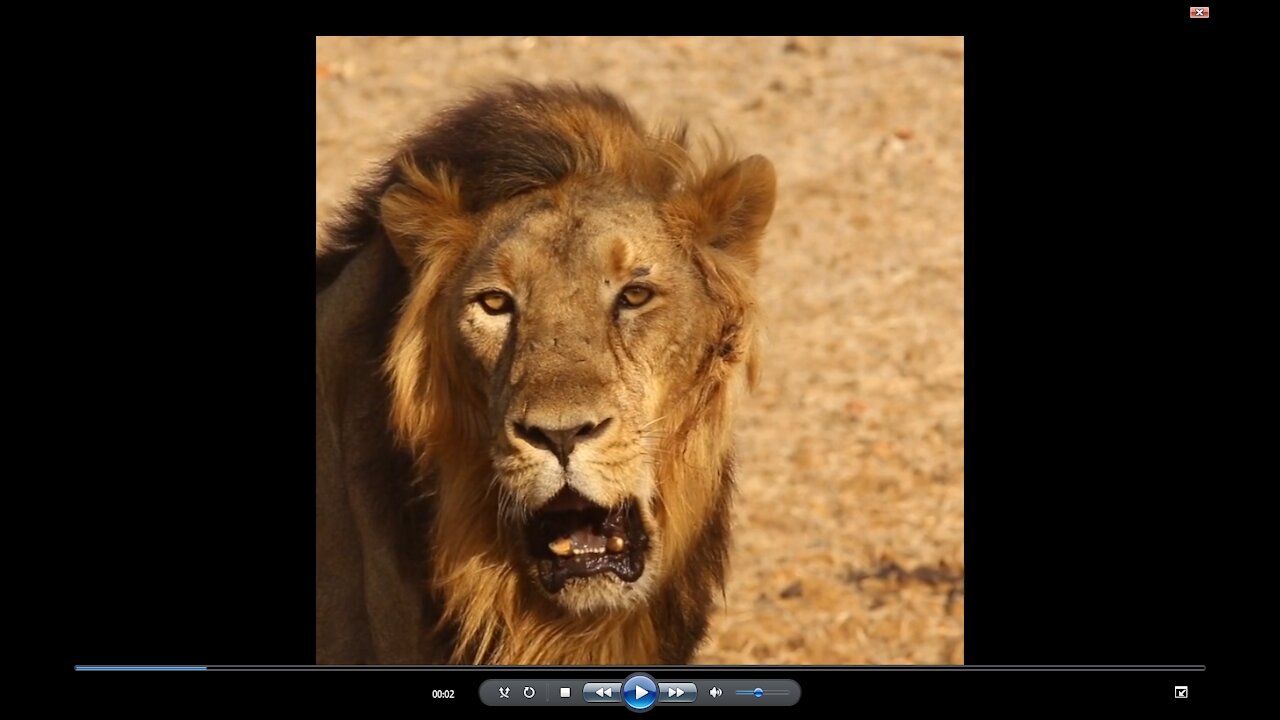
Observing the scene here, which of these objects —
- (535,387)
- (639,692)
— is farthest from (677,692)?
(535,387)

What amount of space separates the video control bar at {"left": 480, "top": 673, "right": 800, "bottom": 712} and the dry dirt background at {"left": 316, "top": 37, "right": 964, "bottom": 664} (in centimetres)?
221

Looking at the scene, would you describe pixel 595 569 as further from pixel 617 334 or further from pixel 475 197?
pixel 475 197

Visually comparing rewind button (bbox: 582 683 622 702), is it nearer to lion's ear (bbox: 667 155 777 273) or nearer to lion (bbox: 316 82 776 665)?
lion (bbox: 316 82 776 665)

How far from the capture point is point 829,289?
25.1 feet

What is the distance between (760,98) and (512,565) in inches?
242

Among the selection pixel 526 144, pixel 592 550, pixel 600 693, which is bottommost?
pixel 600 693

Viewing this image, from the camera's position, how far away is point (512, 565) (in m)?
3.25

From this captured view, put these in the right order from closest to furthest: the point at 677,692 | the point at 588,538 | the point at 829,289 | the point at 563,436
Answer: the point at 677,692 → the point at 563,436 → the point at 588,538 → the point at 829,289

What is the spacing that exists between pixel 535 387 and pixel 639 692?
60cm

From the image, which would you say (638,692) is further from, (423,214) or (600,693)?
(423,214)

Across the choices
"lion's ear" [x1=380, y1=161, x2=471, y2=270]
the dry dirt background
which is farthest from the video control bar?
the dry dirt background

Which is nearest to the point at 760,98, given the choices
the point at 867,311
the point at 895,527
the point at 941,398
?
the point at 867,311

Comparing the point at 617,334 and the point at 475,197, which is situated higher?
the point at 475,197
